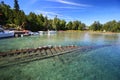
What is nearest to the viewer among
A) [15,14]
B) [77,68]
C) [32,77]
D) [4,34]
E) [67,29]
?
[32,77]

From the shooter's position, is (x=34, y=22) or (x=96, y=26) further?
(x=96, y=26)

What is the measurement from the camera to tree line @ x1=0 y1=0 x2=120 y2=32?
4372cm

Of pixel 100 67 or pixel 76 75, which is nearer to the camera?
pixel 76 75

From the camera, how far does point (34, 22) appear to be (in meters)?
51.2

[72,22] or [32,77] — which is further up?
[72,22]

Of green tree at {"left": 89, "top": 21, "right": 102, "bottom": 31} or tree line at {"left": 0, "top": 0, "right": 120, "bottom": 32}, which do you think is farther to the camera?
green tree at {"left": 89, "top": 21, "right": 102, "bottom": 31}

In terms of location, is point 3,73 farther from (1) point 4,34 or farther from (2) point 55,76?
(1) point 4,34

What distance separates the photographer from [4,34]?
2550cm

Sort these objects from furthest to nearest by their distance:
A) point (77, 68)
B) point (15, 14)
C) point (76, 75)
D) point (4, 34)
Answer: point (15, 14) → point (4, 34) → point (77, 68) → point (76, 75)

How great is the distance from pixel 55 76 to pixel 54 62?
7.83 ft

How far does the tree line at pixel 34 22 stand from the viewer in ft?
143

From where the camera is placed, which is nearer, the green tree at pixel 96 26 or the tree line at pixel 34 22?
the tree line at pixel 34 22

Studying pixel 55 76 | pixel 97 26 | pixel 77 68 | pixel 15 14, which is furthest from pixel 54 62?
pixel 97 26

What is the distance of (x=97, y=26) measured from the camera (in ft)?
271
